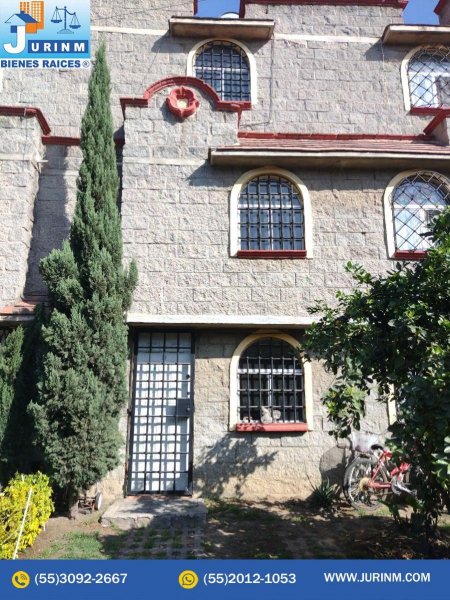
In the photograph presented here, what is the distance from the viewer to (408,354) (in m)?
5.17

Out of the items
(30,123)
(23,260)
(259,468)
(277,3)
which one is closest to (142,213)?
(23,260)

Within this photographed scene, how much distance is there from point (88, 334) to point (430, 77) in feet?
34.3

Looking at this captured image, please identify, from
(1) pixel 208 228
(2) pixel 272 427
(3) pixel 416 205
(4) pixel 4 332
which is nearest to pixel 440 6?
(3) pixel 416 205

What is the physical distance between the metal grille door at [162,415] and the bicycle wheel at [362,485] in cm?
272

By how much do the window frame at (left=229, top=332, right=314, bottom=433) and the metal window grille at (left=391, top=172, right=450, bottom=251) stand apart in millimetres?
2988

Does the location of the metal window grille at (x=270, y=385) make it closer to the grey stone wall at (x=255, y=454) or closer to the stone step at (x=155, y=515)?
the grey stone wall at (x=255, y=454)

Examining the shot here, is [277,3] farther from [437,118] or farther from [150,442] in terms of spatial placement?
[150,442]

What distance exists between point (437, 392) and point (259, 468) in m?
4.60

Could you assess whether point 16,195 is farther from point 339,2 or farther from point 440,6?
point 440,6

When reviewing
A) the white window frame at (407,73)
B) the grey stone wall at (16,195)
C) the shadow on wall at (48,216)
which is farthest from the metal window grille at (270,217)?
the white window frame at (407,73)

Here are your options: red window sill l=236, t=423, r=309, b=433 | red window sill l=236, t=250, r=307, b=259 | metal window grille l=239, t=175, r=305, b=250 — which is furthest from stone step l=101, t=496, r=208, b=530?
metal window grille l=239, t=175, r=305, b=250

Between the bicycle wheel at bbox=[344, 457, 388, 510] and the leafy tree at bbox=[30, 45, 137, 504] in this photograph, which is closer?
the leafy tree at bbox=[30, 45, 137, 504]

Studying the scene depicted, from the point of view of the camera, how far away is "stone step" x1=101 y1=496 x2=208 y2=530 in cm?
676

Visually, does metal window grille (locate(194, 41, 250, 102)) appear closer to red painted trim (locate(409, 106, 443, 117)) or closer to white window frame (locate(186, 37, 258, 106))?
white window frame (locate(186, 37, 258, 106))
